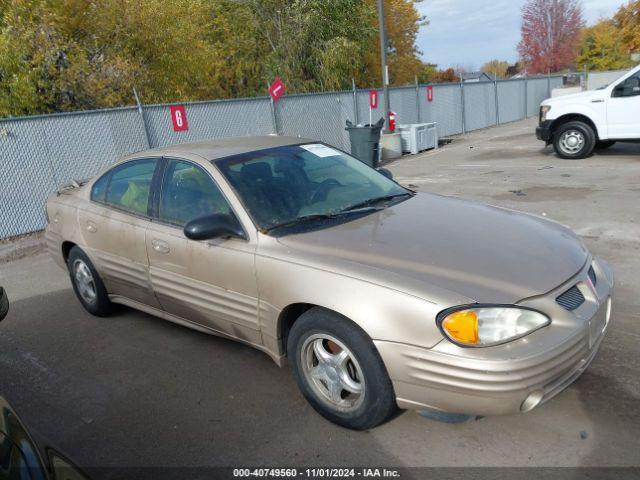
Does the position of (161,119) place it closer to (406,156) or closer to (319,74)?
(406,156)

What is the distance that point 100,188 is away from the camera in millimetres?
4582

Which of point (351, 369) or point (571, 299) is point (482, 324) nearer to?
point (571, 299)

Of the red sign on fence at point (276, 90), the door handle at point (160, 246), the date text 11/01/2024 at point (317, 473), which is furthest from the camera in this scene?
the red sign on fence at point (276, 90)

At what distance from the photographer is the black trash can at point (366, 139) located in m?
12.3

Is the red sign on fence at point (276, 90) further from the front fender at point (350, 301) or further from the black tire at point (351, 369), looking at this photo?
the black tire at point (351, 369)

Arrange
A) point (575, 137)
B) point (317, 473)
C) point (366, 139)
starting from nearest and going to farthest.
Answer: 1. point (317, 473)
2. point (575, 137)
3. point (366, 139)

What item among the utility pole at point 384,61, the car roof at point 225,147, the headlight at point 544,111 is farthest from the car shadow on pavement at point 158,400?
the utility pole at point 384,61

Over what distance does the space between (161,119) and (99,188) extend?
621 cm

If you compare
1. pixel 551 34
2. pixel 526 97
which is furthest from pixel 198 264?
pixel 551 34

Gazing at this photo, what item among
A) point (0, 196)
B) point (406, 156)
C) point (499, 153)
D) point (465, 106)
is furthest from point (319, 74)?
point (0, 196)

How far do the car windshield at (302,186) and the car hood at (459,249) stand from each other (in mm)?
208

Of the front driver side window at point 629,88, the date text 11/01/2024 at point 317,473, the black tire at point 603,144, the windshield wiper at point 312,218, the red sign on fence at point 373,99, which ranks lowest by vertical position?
the date text 11/01/2024 at point 317,473

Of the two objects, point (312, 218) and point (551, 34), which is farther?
point (551, 34)

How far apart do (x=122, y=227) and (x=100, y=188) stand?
2.35 feet
